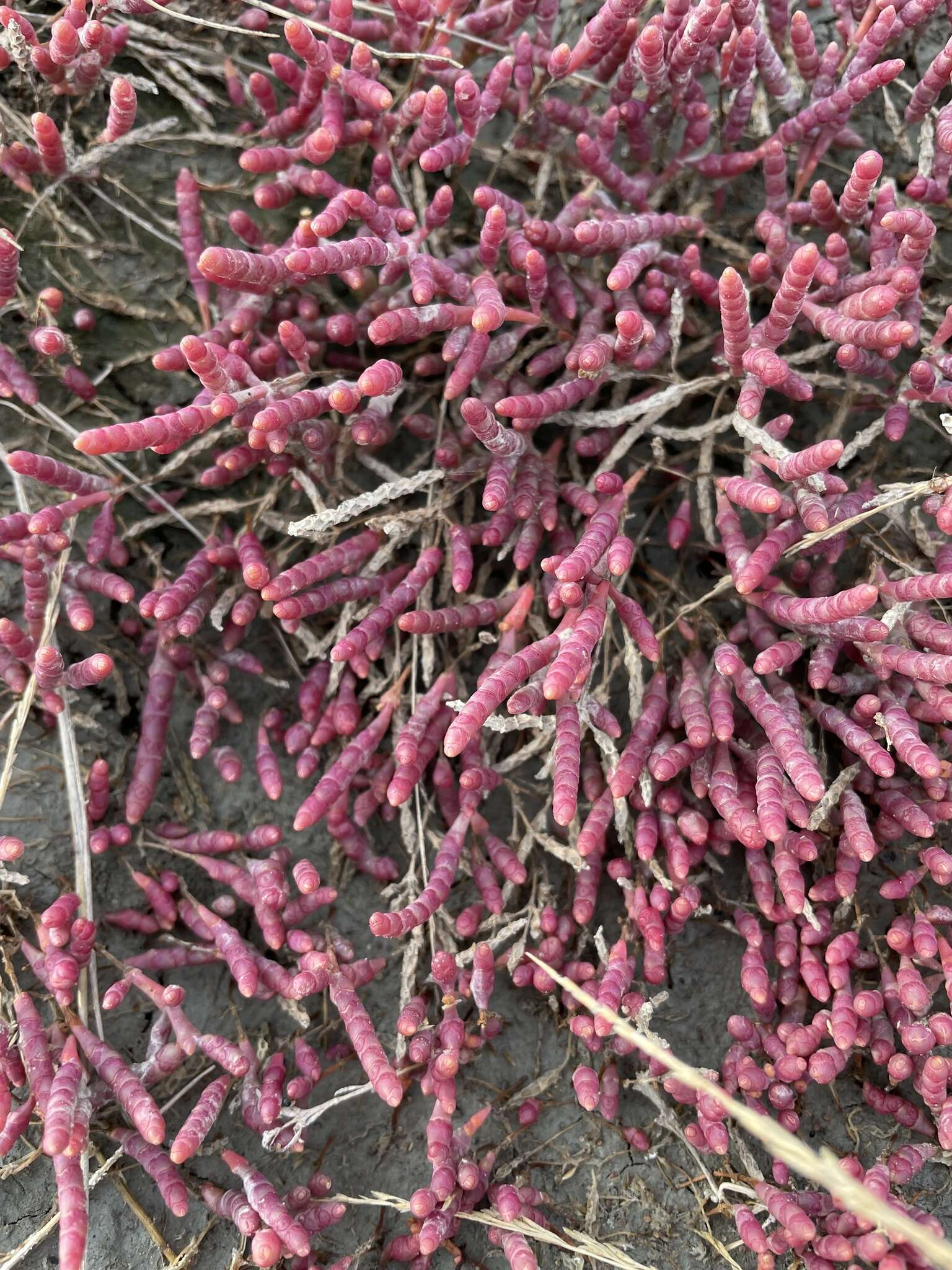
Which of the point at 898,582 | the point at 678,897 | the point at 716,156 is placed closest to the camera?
the point at 898,582

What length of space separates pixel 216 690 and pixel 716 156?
1980 mm

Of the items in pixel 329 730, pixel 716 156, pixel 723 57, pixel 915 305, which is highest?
pixel 723 57

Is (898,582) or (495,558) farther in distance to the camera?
(495,558)

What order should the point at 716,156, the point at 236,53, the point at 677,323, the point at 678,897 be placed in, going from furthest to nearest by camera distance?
the point at 236,53
the point at 716,156
the point at 677,323
the point at 678,897

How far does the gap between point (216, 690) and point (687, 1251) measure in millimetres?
1821

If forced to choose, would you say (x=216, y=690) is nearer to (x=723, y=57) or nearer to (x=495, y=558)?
(x=495, y=558)

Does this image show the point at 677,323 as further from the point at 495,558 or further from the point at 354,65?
the point at 354,65

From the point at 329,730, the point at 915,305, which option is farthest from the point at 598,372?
the point at 329,730

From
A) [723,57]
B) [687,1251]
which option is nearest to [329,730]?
[687,1251]

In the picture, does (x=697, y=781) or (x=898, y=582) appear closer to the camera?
(x=898, y=582)

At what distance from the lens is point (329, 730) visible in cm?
254

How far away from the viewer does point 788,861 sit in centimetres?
212

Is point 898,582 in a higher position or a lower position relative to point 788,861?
higher

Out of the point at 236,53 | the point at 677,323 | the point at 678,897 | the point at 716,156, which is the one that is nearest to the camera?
the point at 678,897
